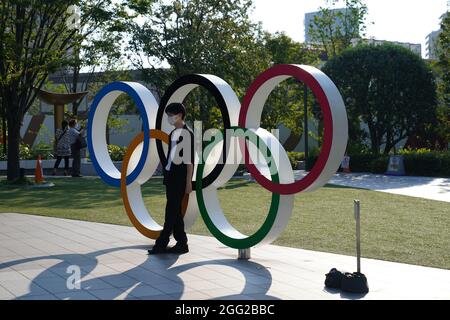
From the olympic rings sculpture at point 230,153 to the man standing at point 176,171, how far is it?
0.71 feet

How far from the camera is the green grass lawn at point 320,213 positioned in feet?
29.7

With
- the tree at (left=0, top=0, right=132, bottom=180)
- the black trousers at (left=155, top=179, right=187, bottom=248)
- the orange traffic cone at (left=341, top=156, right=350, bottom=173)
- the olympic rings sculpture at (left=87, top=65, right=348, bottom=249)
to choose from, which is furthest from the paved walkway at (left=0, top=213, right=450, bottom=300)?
the orange traffic cone at (left=341, top=156, right=350, bottom=173)

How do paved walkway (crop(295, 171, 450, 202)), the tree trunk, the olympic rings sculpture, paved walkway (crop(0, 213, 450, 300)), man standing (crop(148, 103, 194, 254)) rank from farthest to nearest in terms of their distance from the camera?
the tree trunk < paved walkway (crop(295, 171, 450, 202)) < man standing (crop(148, 103, 194, 254)) < the olympic rings sculpture < paved walkway (crop(0, 213, 450, 300))

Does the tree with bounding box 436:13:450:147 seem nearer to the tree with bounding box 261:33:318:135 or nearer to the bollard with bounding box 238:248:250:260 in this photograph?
the tree with bounding box 261:33:318:135

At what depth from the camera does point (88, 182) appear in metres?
20.3

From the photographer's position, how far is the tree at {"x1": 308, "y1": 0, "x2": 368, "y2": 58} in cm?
3659

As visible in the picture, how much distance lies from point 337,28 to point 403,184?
18.4 m

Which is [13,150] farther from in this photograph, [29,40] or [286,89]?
[286,89]

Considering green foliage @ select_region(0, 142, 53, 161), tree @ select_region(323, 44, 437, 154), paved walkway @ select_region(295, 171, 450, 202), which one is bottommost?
paved walkway @ select_region(295, 171, 450, 202)

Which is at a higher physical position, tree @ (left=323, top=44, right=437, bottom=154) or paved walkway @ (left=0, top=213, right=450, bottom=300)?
tree @ (left=323, top=44, right=437, bottom=154)

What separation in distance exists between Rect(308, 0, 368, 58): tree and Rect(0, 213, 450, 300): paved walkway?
29162 mm

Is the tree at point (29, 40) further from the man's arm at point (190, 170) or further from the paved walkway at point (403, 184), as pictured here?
the man's arm at point (190, 170)
